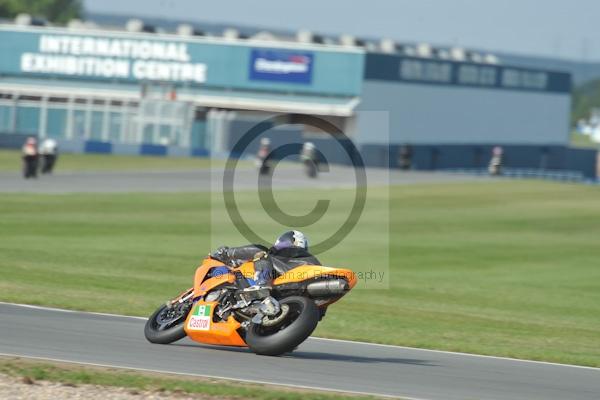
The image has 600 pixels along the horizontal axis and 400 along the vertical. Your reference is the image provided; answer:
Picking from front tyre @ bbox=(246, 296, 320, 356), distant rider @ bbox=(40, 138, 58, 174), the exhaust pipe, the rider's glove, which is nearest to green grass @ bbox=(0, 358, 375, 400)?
front tyre @ bbox=(246, 296, 320, 356)

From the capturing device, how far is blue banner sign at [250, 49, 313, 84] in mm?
82375

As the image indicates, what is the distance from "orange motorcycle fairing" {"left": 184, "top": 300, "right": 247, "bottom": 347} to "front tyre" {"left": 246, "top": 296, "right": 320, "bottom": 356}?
0.19 m

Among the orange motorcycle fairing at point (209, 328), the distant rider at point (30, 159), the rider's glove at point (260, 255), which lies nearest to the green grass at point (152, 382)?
the orange motorcycle fairing at point (209, 328)

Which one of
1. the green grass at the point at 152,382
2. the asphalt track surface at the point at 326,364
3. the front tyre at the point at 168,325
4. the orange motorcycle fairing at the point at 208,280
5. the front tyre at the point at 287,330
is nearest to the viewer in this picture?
the green grass at the point at 152,382

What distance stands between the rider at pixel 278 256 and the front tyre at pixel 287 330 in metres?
0.47

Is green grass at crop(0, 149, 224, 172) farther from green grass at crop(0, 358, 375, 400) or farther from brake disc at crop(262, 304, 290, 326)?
green grass at crop(0, 358, 375, 400)

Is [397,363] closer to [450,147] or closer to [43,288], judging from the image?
[43,288]

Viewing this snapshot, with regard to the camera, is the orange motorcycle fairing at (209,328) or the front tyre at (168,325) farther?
the front tyre at (168,325)

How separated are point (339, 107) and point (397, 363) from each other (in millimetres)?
68659

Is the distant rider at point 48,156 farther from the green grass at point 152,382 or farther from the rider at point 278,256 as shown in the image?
the green grass at point 152,382

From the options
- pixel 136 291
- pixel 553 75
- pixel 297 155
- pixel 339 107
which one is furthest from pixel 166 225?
pixel 553 75

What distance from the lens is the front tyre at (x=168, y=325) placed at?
1292cm

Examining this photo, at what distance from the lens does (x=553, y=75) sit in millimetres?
105312

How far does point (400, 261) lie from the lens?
2855cm
